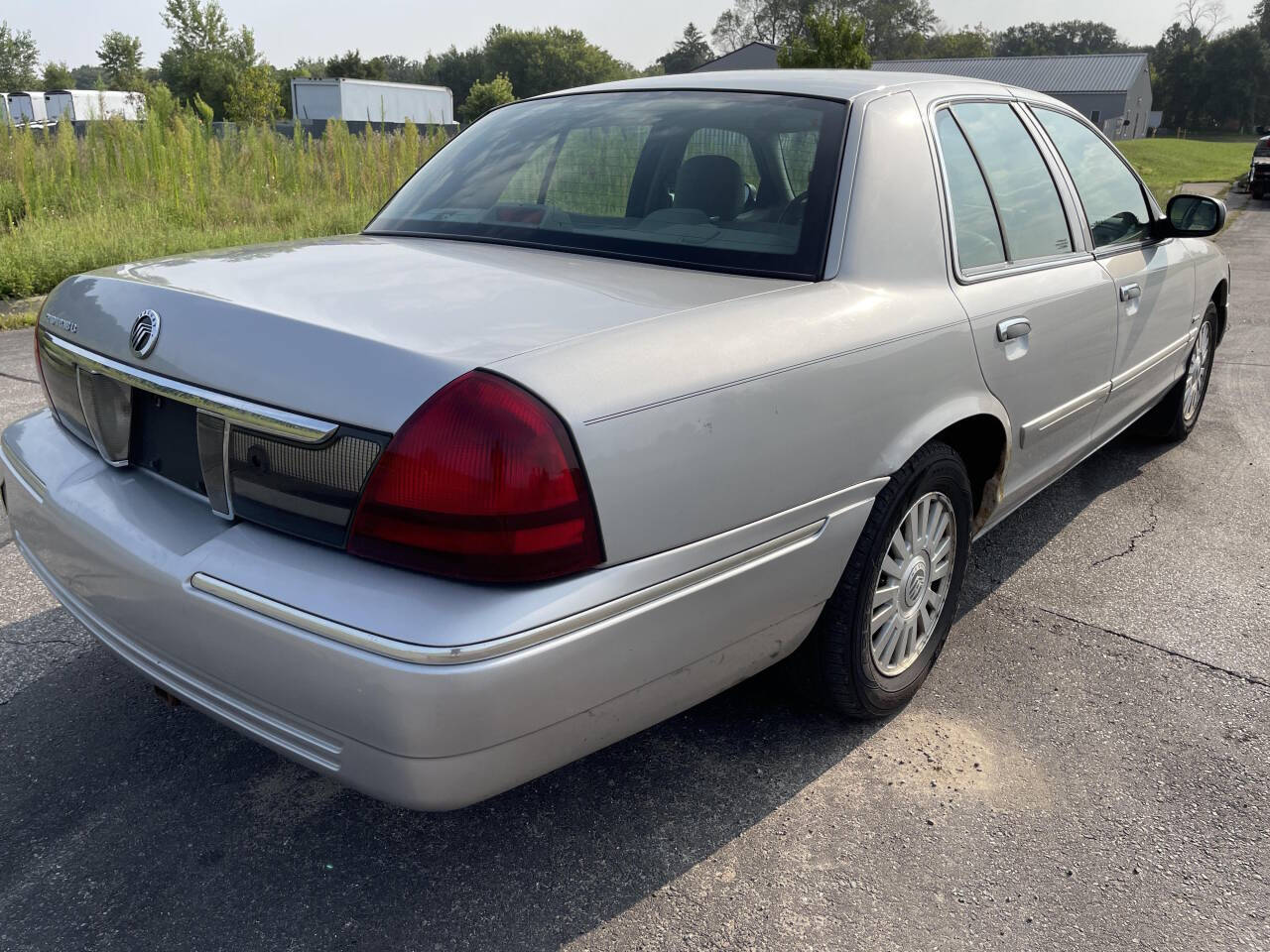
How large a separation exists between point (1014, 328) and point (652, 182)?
1077 millimetres

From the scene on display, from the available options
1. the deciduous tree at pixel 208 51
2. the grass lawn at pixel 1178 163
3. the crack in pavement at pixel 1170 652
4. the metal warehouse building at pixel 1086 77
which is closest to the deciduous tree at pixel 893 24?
the metal warehouse building at pixel 1086 77

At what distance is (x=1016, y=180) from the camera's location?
325 cm

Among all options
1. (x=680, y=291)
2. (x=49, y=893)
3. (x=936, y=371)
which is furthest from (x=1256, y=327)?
(x=49, y=893)

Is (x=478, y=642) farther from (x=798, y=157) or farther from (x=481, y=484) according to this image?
(x=798, y=157)

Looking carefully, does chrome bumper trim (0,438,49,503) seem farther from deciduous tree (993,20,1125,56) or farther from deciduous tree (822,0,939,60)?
deciduous tree (993,20,1125,56)

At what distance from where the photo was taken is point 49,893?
2.09 meters

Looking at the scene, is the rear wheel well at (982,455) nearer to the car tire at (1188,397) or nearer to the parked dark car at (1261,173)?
the car tire at (1188,397)

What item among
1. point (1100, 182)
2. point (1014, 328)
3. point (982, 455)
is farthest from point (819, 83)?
point (1100, 182)

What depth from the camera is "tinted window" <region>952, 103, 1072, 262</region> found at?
122 inches

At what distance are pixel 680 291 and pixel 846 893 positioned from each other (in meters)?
1.30

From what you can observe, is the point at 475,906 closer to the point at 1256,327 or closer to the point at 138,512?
the point at 138,512

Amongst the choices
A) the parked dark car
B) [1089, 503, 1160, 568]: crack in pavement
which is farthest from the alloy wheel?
the parked dark car

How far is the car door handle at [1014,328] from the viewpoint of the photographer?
9.34 feet

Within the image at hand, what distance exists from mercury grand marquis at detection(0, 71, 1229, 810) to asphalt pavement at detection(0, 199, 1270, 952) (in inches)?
11.8
